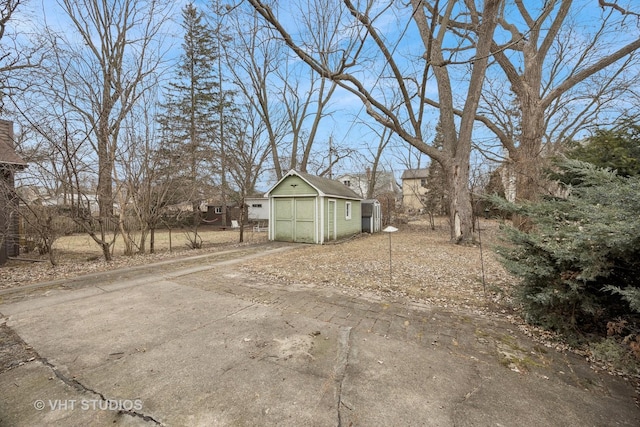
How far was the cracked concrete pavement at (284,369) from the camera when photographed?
5.85ft

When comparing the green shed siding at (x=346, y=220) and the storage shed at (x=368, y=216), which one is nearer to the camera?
the green shed siding at (x=346, y=220)

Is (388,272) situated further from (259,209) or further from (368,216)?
(259,209)

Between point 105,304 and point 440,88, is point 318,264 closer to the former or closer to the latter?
point 105,304

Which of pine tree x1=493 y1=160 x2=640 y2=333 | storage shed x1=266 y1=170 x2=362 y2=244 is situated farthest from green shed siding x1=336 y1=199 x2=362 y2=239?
pine tree x1=493 y1=160 x2=640 y2=333

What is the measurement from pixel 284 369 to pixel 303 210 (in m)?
8.93

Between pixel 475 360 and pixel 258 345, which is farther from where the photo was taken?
pixel 258 345

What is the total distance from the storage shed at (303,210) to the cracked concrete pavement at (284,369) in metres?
7.04

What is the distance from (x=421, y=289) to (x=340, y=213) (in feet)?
26.0

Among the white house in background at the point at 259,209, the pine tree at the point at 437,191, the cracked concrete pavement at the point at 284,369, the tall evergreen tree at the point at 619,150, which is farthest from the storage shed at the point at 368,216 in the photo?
the cracked concrete pavement at the point at 284,369

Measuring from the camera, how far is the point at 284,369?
89.0 inches

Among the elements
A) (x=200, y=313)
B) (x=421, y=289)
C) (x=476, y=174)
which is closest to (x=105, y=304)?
(x=200, y=313)

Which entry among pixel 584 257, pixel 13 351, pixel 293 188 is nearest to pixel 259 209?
pixel 293 188

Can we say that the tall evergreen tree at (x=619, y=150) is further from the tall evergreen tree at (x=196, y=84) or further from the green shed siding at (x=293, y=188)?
the tall evergreen tree at (x=196, y=84)

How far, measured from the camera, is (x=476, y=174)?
13.5m
